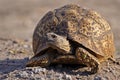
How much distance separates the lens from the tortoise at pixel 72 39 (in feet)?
31.7

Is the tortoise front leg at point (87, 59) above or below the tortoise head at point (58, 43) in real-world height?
below

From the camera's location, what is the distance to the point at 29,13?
26375mm

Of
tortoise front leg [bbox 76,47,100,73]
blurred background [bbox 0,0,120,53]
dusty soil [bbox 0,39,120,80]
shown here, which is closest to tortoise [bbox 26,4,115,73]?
tortoise front leg [bbox 76,47,100,73]

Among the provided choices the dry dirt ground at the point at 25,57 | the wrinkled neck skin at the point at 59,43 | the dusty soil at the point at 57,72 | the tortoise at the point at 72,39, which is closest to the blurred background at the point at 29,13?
the dry dirt ground at the point at 25,57

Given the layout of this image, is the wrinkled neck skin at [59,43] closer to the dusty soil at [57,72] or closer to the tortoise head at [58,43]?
the tortoise head at [58,43]

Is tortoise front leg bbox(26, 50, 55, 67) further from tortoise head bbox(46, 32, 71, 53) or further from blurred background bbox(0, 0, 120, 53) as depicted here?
blurred background bbox(0, 0, 120, 53)

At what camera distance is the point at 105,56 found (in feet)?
33.3

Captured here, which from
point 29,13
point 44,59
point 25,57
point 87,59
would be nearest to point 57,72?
point 44,59

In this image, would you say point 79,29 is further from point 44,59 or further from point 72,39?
point 44,59

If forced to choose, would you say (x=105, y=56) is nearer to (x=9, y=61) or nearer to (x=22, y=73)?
(x=22, y=73)

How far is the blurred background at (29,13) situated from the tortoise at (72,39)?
8.45 m

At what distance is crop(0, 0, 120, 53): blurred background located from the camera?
22.4 m

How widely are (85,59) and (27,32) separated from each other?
12556 millimetres

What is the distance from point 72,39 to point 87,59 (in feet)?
1.38
